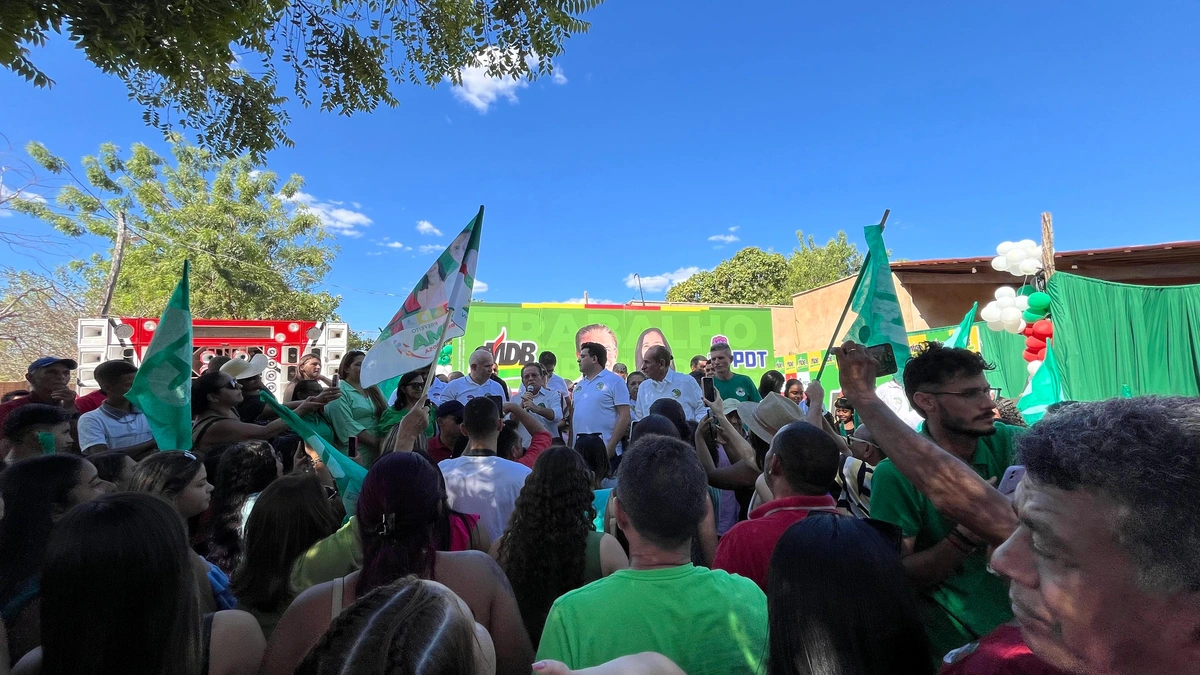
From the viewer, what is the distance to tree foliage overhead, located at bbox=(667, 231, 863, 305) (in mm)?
40406

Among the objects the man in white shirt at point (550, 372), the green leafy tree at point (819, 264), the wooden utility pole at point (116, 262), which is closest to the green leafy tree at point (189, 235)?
the wooden utility pole at point (116, 262)

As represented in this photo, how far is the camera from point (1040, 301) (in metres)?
8.57

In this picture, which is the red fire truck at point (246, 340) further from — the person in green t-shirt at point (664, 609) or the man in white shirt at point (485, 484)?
the person in green t-shirt at point (664, 609)

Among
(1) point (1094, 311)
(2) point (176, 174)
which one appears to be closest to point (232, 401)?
(1) point (1094, 311)

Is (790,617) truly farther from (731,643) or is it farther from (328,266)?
(328,266)

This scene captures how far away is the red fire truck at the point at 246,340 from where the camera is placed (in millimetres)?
13367

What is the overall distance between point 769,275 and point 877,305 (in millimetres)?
39049

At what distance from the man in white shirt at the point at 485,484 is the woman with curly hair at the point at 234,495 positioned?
3.13ft

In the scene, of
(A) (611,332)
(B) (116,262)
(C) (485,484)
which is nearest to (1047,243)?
(C) (485,484)

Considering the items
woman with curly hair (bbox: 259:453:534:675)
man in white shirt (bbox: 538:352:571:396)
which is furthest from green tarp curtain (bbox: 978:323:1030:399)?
woman with curly hair (bbox: 259:453:534:675)

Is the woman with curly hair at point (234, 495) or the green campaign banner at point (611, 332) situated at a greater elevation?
the green campaign banner at point (611, 332)

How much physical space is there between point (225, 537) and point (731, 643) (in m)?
2.54

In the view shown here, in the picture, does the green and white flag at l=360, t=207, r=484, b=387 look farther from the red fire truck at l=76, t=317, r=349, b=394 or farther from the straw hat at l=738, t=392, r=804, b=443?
the red fire truck at l=76, t=317, r=349, b=394

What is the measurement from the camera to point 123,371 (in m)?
4.61
